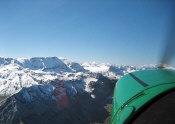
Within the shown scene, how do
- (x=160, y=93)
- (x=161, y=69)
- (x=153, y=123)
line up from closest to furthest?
1. (x=153, y=123)
2. (x=160, y=93)
3. (x=161, y=69)

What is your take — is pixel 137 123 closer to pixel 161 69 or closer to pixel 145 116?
pixel 145 116

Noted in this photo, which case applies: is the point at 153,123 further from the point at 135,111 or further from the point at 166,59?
the point at 166,59

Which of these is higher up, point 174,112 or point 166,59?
point 166,59

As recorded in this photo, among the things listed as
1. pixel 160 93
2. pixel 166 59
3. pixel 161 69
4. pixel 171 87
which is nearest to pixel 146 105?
pixel 160 93

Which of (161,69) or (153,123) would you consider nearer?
(153,123)

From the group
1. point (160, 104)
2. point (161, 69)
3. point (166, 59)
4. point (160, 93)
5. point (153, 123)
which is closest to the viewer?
point (153, 123)

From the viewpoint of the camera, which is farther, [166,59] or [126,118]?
[166,59]

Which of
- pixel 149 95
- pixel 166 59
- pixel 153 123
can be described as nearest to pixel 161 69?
pixel 166 59

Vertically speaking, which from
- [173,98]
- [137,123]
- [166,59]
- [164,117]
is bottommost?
[137,123]

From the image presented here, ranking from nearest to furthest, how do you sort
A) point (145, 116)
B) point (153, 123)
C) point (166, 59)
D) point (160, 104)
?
point (153, 123) → point (145, 116) → point (160, 104) → point (166, 59)
